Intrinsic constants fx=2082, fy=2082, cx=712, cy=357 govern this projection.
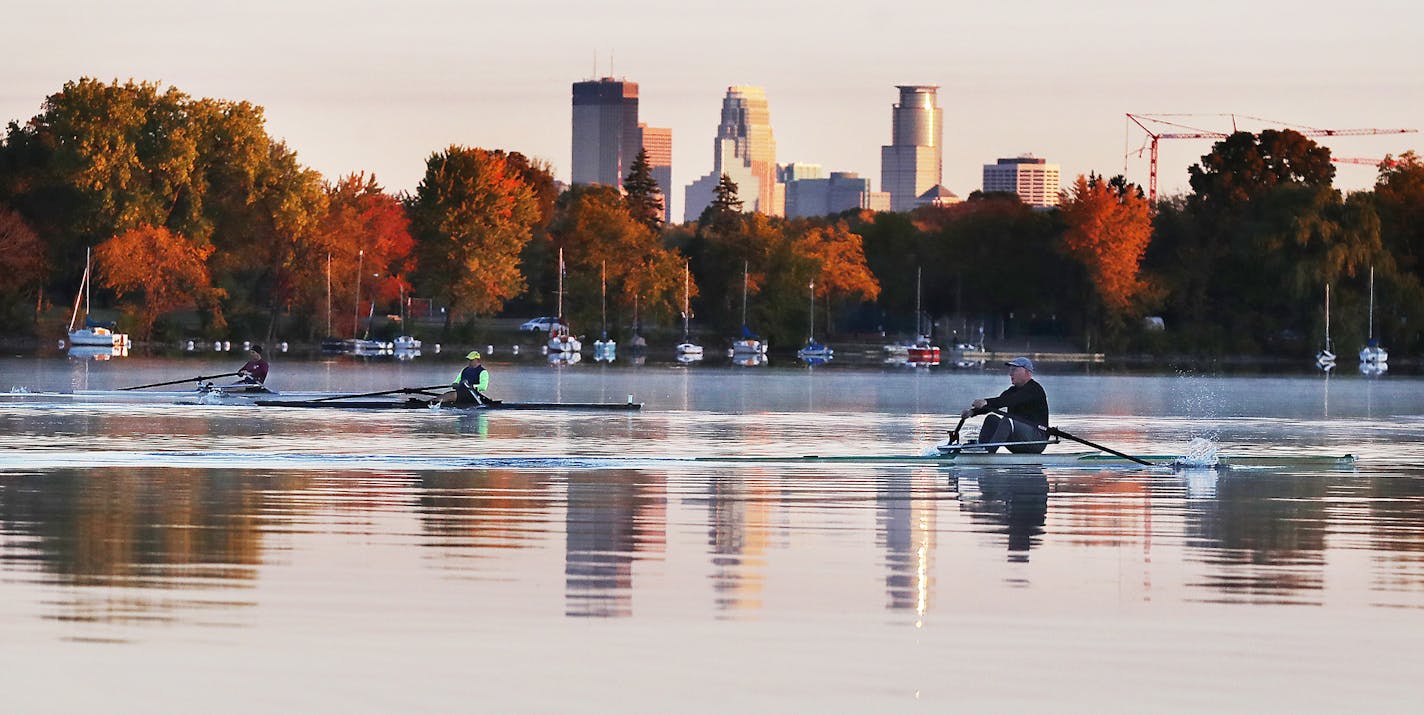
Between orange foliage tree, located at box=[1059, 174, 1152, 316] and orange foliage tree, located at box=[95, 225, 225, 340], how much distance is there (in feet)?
178

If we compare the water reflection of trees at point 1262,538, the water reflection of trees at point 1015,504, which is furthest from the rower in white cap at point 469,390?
the water reflection of trees at point 1262,538

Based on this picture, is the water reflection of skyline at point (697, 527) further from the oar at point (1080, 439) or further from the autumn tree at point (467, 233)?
the autumn tree at point (467, 233)

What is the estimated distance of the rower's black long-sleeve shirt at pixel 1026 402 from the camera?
28016 mm

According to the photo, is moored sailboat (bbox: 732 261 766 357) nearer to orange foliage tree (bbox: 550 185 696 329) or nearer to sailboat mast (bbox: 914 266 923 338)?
orange foliage tree (bbox: 550 185 696 329)

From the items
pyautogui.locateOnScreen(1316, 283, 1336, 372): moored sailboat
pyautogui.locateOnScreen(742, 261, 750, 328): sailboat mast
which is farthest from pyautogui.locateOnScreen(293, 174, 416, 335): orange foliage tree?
pyautogui.locateOnScreen(1316, 283, 1336, 372): moored sailboat

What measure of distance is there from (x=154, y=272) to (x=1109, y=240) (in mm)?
59054

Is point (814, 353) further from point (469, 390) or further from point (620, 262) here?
point (469, 390)

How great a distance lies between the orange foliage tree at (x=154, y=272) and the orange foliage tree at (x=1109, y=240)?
54.3 m

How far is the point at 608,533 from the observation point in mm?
18578

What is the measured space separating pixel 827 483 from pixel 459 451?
24.3 feet

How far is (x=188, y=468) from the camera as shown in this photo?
2573cm

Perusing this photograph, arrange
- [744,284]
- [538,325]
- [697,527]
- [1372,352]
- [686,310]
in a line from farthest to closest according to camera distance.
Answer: [538,325]
[744,284]
[686,310]
[1372,352]
[697,527]

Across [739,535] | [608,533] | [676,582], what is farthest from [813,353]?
[676,582]

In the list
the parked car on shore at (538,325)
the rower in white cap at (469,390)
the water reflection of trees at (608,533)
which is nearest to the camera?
the water reflection of trees at (608,533)
